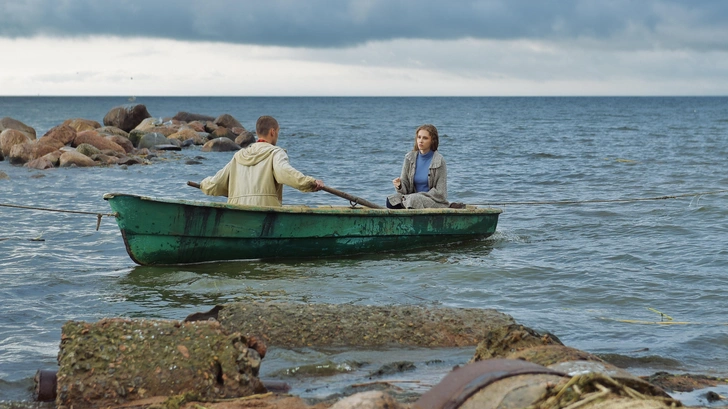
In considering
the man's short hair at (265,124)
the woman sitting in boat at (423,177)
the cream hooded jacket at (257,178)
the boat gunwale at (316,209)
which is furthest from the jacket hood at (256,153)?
the woman sitting in boat at (423,177)

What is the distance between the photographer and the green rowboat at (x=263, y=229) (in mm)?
8422

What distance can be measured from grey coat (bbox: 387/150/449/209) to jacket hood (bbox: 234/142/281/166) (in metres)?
2.22

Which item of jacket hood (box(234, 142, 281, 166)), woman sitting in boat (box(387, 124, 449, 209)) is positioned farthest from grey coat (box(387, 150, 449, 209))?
jacket hood (box(234, 142, 281, 166))

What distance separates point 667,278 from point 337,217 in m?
3.69

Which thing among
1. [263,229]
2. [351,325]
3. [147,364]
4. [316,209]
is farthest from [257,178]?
[147,364]

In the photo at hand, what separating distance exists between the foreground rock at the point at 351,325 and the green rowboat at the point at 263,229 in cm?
275

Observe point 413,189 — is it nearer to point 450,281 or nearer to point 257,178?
point 450,281

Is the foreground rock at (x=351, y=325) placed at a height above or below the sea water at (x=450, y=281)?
above

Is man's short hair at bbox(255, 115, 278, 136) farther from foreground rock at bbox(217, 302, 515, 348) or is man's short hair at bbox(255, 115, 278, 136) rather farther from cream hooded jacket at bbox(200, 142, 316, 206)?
foreground rock at bbox(217, 302, 515, 348)

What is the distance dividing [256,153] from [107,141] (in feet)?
58.3

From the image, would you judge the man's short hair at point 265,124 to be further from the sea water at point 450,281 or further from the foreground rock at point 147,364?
the foreground rock at point 147,364

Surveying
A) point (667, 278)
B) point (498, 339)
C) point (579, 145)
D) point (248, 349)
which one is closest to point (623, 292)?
point (667, 278)

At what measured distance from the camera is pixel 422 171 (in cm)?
1009

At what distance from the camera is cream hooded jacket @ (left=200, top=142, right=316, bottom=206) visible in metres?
8.36
